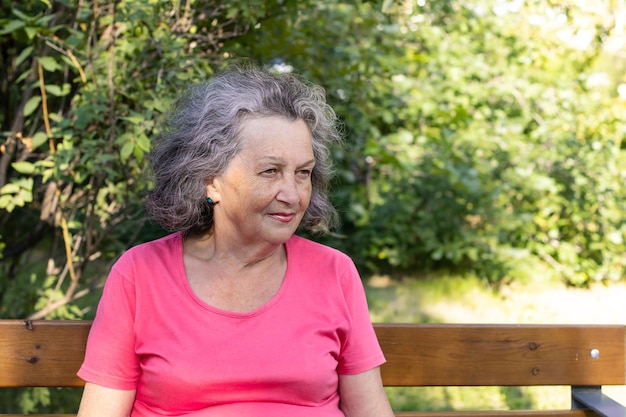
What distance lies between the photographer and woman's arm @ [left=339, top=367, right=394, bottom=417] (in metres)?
2.01

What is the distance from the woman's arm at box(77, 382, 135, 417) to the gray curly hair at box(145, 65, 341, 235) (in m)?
0.42

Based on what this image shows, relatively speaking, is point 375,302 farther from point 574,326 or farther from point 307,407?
point 307,407

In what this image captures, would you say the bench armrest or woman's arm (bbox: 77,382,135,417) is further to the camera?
the bench armrest

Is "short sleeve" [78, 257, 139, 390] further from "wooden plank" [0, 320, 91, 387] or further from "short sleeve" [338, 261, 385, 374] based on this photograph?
"short sleeve" [338, 261, 385, 374]

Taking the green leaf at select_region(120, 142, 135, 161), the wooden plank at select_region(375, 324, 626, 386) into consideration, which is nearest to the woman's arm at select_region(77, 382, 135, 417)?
the wooden plank at select_region(375, 324, 626, 386)

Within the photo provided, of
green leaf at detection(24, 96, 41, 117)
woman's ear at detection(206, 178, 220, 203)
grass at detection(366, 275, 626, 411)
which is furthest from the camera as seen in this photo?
grass at detection(366, 275, 626, 411)

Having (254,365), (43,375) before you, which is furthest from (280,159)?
(43,375)

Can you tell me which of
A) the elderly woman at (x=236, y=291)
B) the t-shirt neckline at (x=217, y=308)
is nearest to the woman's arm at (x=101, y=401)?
the elderly woman at (x=236, y=291)

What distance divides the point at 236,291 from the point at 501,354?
0.82 m

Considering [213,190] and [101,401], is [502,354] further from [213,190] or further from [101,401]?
[101,401]

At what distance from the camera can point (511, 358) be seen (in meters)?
2.33

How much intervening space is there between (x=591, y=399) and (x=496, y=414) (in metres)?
0.29

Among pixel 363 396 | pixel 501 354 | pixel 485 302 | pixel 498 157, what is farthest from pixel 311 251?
pixel 485 302

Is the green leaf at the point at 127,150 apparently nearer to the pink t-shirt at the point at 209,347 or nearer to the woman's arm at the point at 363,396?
the pink t-shirt at the point at 209,347
